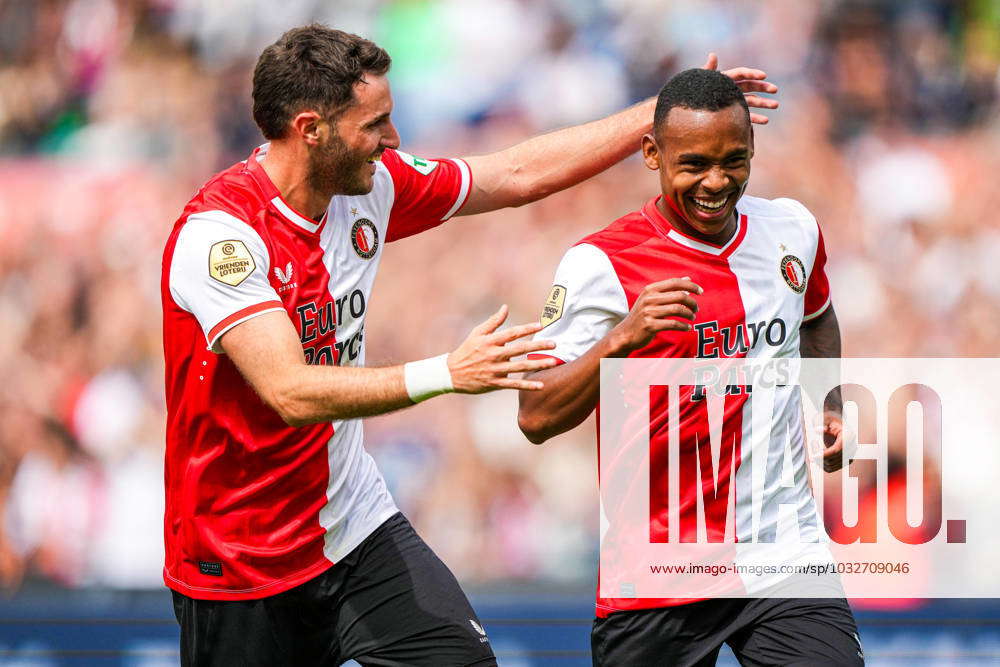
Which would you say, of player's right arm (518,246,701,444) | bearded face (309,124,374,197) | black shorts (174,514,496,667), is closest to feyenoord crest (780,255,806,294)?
player's right arm (518,246,701,444)

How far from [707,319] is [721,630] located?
88 centimetres

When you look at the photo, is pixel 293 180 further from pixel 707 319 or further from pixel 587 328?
pixel 707 319

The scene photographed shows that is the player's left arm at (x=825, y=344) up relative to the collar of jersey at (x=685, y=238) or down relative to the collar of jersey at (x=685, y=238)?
down

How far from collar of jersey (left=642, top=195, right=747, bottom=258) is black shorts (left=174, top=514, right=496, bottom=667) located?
1.27 m

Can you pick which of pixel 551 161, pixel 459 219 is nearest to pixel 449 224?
pixel 459 219

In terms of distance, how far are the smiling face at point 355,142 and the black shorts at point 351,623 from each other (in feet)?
3.69

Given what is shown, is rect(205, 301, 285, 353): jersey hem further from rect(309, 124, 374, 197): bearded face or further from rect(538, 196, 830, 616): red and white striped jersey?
rect(538, 196, 830, 616): red and white striped jersey

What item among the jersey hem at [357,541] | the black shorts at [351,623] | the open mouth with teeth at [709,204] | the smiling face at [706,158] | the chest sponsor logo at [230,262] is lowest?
the black shorts at [351,623]

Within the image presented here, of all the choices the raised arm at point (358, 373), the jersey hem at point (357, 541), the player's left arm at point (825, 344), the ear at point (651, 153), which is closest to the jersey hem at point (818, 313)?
the player's left arm at point (825, 344)

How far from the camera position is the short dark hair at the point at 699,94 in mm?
3539

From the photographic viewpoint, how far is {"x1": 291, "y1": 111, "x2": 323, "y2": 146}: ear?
384cm

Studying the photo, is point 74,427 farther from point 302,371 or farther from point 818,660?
point 818,660

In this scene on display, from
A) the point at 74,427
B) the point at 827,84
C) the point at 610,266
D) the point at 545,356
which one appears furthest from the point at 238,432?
the point at 827,84

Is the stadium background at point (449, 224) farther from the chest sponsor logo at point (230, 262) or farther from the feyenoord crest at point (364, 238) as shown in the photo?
the chest sponsor logo at point (230, 262)
